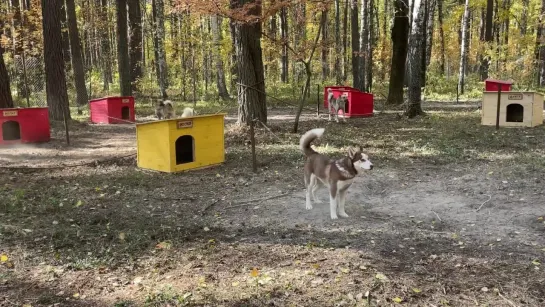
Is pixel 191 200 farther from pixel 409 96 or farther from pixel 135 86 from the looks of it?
pixel 135 86

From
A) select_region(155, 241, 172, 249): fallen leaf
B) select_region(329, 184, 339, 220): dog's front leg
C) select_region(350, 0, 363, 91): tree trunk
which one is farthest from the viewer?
select_region(350, 0, 363, 91): tree trunk

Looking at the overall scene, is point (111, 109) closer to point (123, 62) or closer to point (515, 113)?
point (123, 62)

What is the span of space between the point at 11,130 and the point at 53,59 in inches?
144

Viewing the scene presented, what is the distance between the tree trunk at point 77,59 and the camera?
2025cm

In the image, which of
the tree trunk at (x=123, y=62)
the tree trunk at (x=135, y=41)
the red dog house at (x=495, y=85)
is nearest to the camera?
the red dog house at (x=495, y=85)

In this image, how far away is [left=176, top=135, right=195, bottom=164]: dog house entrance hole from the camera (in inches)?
352

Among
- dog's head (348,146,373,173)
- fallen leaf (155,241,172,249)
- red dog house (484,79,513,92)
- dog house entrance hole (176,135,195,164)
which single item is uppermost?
red dog house (484,79,513,92)

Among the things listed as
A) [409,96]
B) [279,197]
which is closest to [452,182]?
[279,197]

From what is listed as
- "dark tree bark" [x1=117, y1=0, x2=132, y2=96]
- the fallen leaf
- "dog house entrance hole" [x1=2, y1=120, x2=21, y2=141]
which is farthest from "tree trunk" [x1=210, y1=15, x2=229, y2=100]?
the fallen leaf

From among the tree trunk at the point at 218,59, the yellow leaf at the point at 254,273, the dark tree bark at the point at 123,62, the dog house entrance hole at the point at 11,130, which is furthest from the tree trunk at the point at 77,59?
the yellow leaf at the point at 254,273

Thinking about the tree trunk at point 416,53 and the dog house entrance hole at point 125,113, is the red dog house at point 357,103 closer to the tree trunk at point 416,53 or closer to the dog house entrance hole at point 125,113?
the tree trunk at point 416,53

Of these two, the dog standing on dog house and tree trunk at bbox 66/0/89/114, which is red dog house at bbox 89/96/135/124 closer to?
tree trunk at bbox 66/0/89/114

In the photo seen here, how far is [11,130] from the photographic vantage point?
11.9 m

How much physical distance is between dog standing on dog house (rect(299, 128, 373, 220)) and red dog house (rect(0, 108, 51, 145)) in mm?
8343
